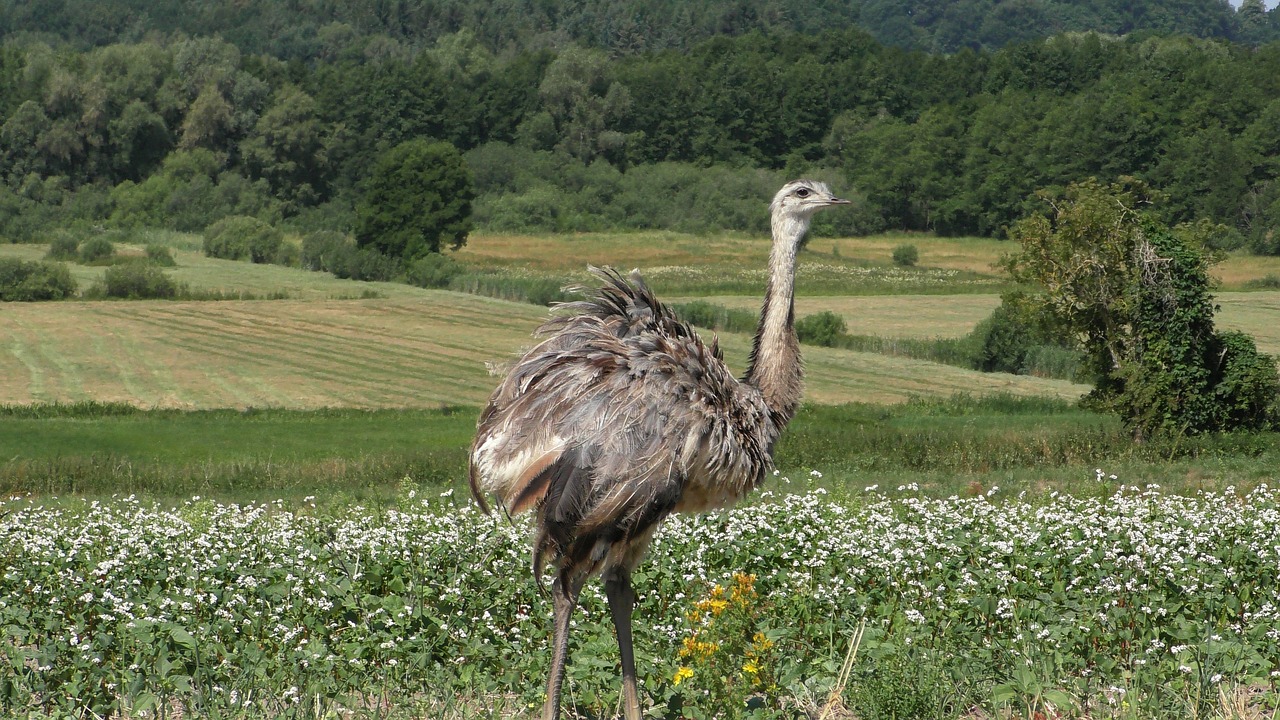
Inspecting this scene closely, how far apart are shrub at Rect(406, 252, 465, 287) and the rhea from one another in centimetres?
7487

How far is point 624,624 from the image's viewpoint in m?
7.94

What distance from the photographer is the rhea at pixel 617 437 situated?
24.6 feet

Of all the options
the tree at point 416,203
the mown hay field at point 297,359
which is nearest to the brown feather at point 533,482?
the mown hay field at point 297,359

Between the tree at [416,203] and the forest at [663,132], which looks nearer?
the tree at [416,203]

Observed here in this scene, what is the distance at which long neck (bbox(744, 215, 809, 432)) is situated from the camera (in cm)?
848

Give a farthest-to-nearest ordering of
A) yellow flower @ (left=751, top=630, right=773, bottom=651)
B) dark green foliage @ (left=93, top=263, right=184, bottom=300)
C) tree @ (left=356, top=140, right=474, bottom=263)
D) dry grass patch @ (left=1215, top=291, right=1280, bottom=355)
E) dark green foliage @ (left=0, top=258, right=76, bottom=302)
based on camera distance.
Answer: tree @ (left=356, top=140, right=474, bottom=263), dark green foliage @ (left=93, top=263, right=184, bottom=300), dark green foliage @ (left=0, top=258, right=76, bottom=302), dry grass patch @ (left=1215, top=291, right=1280, bottom=355), yellow flower @ (left=751, top=630, right=773, bottom=651)

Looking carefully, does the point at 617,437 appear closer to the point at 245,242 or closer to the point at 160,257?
the point at 160,257

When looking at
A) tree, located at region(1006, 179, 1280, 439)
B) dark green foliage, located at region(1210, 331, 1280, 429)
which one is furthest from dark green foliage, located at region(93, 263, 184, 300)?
dark green foliage, located at region(1210, 331, 1280, 429)

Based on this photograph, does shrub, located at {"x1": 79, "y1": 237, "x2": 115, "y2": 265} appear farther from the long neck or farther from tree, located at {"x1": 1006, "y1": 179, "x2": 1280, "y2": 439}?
the long neck

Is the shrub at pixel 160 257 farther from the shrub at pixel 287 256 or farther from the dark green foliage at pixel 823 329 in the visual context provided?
the dark green foliage at pixel 823 329

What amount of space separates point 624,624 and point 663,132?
127 metres

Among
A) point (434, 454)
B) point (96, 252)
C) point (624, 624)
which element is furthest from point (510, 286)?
point (624, 624)

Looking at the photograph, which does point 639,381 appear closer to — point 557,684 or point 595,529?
point 595,529

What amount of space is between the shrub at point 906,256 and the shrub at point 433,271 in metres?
27.1
